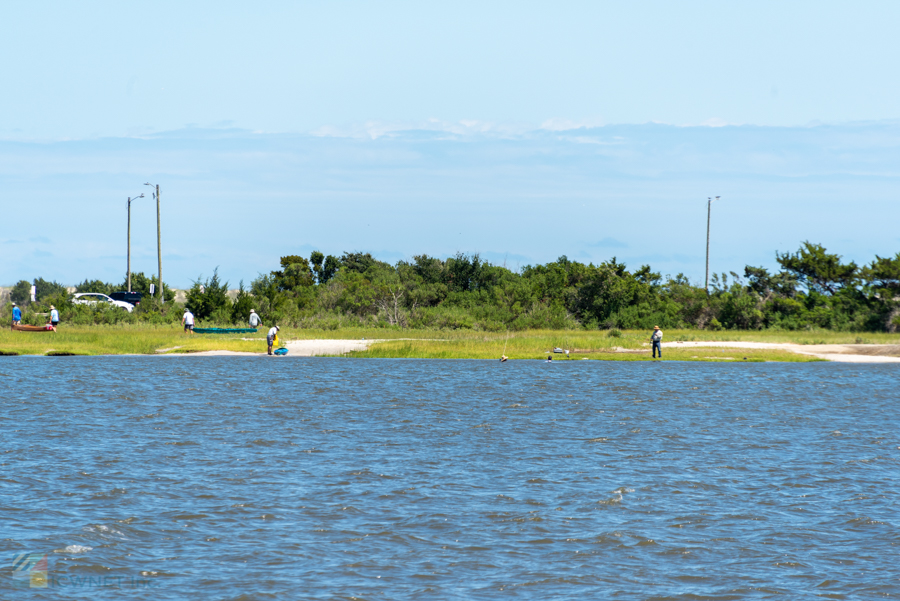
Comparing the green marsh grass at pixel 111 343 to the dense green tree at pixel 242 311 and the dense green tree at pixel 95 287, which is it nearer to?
the dense green tree at pixel 242 311

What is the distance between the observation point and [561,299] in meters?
67.4

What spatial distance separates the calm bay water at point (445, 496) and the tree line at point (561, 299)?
29.8m

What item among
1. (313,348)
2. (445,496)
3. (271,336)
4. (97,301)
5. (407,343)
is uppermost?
(97,301)

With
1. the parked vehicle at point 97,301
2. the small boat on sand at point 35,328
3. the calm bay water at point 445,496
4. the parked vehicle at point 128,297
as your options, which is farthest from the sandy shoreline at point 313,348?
the parked vehicle at point 128,297

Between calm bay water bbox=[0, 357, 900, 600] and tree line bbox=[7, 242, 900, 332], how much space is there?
97.9ft

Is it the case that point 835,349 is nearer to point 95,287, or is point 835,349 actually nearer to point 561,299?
point 561,299

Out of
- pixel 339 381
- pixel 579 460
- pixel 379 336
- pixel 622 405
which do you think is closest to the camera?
pixel 579 460

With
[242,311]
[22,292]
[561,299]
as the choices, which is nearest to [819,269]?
[561,299]

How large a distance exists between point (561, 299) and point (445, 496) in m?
53.3

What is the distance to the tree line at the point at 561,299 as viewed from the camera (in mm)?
60531

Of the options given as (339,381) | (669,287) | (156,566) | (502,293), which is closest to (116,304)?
(502,293)

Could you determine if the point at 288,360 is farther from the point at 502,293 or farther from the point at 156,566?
the point at 156,566

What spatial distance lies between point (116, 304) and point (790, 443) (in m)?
52.0

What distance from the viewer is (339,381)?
36.3 m
